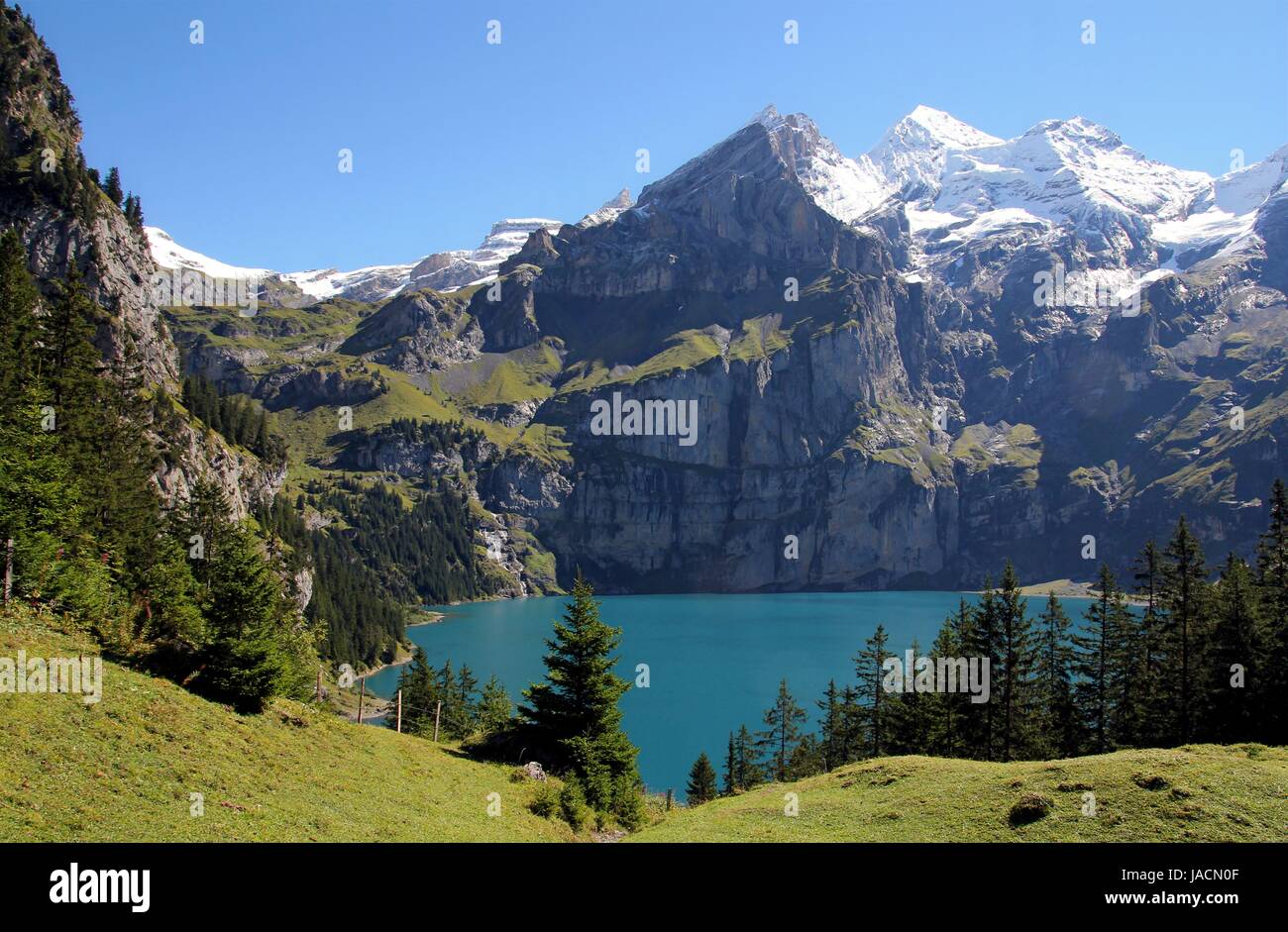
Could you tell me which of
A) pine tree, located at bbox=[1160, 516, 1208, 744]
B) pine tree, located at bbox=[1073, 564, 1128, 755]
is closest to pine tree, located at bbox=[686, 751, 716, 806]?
pine tree, located at bbox=[1073, 564, 1128, 755]

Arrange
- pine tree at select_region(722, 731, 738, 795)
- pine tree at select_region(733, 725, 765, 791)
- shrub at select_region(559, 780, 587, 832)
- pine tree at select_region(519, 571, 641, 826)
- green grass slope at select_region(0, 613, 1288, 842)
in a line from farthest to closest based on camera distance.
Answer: pine tree at select_region(733, 725, 765, 791)
pine tree at select_region(722, 731, 738, 795)
pine tree at select_region(519, 571, 641, 826)
shrub at select_region(559, 780, 587, 832)
green grass slope at select_region(0, 613, 1288, 842)

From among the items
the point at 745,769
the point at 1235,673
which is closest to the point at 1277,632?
the point at 1235,673

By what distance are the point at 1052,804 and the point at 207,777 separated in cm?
2526

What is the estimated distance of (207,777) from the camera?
79.0 ft

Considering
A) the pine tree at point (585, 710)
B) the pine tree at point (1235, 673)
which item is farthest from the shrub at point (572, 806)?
the pine tree at point (1235, 673)

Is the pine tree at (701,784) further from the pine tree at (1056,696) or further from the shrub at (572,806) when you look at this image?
the shrub at (572,806)

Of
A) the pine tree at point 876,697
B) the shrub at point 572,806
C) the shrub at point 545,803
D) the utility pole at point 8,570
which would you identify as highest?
the utility pole at point 8,570

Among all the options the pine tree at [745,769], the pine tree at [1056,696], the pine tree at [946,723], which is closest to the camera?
the pine tree at [946,723]

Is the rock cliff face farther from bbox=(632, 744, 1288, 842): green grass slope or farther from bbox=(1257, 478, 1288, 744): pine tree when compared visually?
bbox=(1257, 478, 1288, 744): pine tree

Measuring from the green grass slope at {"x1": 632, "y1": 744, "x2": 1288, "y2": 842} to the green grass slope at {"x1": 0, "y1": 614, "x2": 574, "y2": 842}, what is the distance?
8.90 m

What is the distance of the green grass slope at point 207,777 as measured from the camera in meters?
19.6

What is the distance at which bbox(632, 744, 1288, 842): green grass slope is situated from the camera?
891 inches

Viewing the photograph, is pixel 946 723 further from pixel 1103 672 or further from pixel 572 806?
pixel 572 806

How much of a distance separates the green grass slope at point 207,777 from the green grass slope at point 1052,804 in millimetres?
8896
